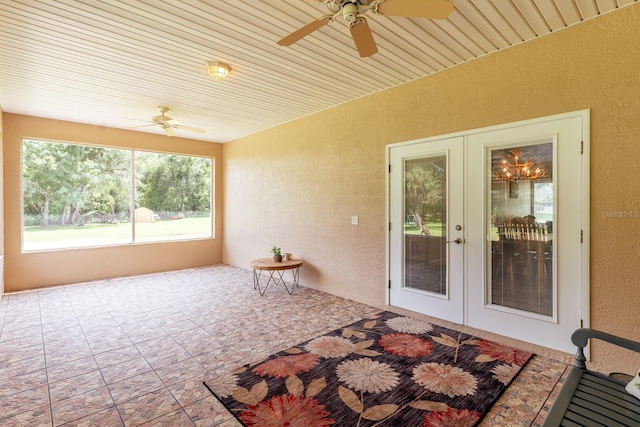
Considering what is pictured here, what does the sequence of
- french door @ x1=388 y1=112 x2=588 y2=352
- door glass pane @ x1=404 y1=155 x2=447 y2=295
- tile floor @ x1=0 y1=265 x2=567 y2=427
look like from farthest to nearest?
1. door glass pane @ x1=404 y1=155 x2=447 y2=295
2. french door @ x1=388 y1=112 x2=588 y2=352
3. tile floor @ x1=0 y1=265 x2=567 y2=427

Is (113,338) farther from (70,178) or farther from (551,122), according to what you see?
(551,122)

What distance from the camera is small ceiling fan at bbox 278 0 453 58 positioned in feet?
6.20

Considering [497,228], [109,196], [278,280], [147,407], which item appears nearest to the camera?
[147,407]

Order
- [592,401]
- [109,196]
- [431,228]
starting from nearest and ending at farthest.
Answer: [592,401] < [431,228] < [109,196]

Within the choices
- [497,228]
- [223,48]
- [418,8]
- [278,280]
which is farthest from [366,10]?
[278,280]

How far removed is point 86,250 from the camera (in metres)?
5.79

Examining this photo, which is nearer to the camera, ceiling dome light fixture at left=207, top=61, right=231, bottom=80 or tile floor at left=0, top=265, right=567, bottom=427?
tile floor at left=0, top=265, right=567, bottom=427

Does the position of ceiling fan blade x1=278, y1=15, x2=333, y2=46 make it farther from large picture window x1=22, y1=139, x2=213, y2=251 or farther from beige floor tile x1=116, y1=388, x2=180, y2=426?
large picture window x1=22, y1=139, x2=213, y2=251

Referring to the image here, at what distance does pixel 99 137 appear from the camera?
5.86 m

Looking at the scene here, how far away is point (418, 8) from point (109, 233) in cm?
648

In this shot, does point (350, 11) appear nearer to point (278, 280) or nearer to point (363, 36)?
point (363, 36)

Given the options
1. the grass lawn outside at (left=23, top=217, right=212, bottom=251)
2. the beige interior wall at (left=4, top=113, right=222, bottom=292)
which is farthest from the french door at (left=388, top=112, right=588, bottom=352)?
the grass lawn outside at (left=23, top=217, right=212, bottom=251)

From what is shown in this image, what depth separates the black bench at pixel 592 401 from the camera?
4.86 ft

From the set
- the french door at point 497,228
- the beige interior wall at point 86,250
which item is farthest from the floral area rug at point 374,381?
the beige interior wall at point 86,250
